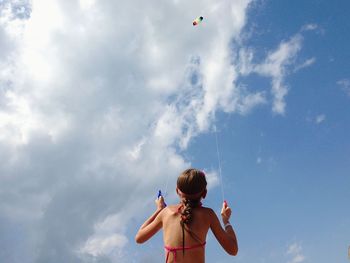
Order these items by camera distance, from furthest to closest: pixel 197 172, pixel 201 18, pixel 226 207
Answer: pixel 201 18 → pixel 226 207 → pixel 197 172

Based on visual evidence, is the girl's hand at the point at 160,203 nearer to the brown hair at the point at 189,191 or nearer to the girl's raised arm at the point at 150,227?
the girl's raised arm at the point at 150,227

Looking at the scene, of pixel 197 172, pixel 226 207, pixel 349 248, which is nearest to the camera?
pixel 197 172

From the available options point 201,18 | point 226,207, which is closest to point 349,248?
point 201,18

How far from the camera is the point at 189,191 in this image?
7676mm

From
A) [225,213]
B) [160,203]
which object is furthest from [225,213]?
[160,203]

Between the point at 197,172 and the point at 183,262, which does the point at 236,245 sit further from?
the point at 197,172

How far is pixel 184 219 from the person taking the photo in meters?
7.82

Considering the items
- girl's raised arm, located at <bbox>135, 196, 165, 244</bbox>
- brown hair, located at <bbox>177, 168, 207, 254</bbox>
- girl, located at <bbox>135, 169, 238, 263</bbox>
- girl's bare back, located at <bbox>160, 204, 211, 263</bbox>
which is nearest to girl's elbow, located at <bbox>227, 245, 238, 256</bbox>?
girl, located at <bbox>135, 169, 238, 263</bbox>

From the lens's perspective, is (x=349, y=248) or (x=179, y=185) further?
(x=349, y=248)

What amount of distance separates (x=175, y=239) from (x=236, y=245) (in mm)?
1231

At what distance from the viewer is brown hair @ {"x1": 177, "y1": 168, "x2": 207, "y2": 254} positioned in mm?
7585

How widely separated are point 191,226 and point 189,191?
724mm

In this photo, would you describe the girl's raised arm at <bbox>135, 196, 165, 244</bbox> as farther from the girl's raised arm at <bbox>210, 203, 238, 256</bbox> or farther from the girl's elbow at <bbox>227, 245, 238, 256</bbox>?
the girl's elbow at <bbox>227, 245, 238, 256</bbox>

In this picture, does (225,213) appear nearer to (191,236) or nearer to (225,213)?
(225,213)
